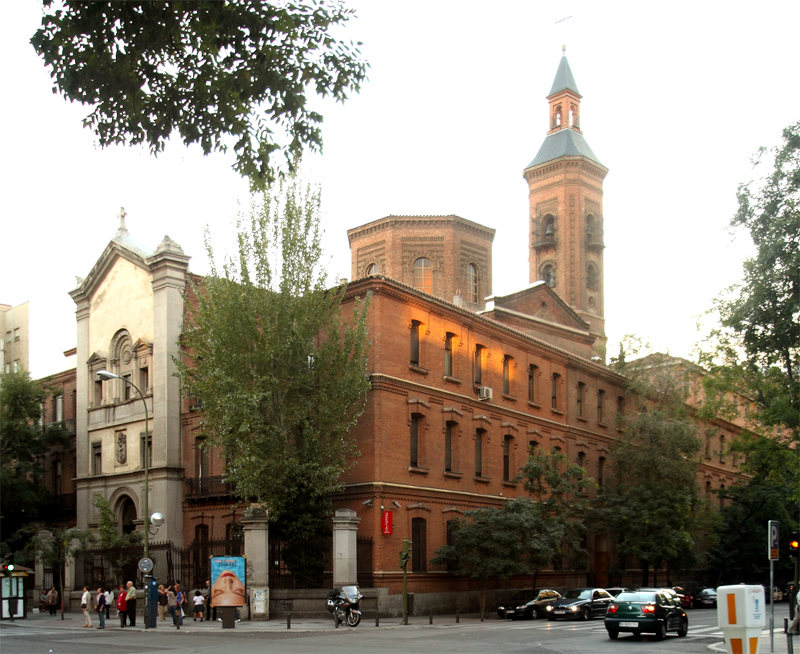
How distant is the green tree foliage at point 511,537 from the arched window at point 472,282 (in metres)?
20.5

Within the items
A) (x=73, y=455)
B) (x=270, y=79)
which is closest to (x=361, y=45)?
(x=270, y=79)

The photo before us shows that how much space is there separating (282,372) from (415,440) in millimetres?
6857

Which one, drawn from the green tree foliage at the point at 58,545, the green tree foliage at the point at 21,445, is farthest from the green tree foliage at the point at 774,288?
the green tree foliage at the point at 21,445

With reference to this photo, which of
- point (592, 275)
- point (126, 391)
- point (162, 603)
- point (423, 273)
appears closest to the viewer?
point (162, 603)

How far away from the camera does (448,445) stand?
1490 inches

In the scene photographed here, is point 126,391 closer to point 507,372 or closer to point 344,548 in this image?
point 344,548

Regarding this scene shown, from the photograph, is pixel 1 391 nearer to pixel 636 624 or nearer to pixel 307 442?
pixel 307 442

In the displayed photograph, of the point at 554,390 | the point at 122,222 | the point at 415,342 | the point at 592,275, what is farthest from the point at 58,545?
the point at 592,275

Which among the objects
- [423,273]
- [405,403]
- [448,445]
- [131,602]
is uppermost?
[423,273]

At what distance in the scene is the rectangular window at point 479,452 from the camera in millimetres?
39438

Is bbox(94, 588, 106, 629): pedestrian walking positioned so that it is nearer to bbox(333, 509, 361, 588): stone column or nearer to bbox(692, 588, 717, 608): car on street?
bbox(333, 509, 361, 588): stone column

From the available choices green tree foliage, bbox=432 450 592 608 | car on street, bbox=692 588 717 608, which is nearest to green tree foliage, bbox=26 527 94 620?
green tree foliage, bbox=432 450 592 608

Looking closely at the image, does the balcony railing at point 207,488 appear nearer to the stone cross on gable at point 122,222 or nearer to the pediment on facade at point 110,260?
the pediment on facade at point 110,260

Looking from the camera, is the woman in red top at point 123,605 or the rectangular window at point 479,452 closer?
the woman in red top at point 123,605
